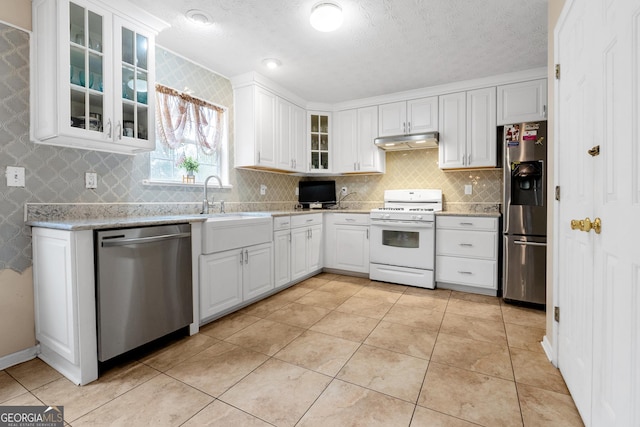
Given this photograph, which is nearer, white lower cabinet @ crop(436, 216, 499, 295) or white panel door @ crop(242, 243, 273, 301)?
white panel door @ crop(242, 243, 273, 301)

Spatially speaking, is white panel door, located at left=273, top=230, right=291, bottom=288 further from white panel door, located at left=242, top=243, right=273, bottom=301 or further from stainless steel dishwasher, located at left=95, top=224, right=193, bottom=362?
stainless steel dishwasher, located at left=95, top=224, right=193, bottom=362

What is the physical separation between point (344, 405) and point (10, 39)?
2912 mm

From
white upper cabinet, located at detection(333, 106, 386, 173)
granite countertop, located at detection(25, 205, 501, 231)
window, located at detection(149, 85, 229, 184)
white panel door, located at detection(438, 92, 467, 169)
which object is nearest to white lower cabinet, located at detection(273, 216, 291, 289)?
granite countertop, located at detection(25, 205, 501, 231)

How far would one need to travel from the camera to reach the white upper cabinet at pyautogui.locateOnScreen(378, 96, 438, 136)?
12.2ft

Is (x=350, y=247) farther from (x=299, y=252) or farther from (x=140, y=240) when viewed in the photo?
(x=140, y=240)

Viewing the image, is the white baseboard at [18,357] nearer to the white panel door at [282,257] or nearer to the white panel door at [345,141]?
the white panel door at [282,257]

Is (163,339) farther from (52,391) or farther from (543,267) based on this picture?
(543,267)

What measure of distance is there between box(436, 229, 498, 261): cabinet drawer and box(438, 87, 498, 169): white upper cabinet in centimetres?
82

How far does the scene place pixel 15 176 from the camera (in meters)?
1.89

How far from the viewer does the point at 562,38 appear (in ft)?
5.69

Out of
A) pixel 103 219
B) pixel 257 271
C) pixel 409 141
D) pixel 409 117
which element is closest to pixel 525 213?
pixel 409 141

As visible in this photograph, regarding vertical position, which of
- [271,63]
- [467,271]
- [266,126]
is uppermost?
[271,63]

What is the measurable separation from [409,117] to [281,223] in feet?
7.00

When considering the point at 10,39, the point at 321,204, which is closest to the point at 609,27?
the point at 10,39
